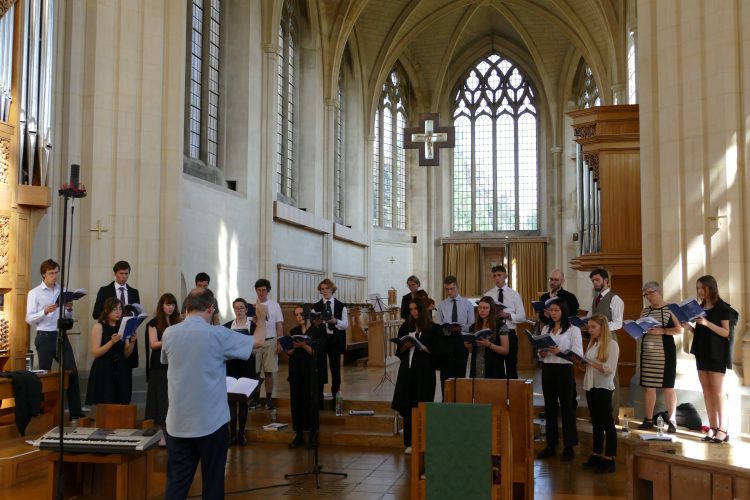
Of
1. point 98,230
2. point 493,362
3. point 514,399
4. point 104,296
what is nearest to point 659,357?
point 493,362

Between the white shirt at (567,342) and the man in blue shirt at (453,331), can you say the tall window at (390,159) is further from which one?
the white shirt at (567,342)

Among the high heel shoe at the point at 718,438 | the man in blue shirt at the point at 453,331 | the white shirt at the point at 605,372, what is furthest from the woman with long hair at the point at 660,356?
the man in blue shirt at the point at 453,331

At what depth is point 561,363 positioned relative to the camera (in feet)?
24.1

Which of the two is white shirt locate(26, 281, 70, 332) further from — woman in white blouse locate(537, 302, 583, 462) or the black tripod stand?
woman in white blouse locate(537, 302, 583, 462)

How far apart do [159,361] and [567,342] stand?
392 centimetres

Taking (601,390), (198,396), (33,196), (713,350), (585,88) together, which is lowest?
(601,390)

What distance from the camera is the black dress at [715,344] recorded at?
7.02 meters

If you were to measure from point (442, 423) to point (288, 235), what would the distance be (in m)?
13.0

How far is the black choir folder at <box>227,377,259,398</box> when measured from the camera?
5.94m

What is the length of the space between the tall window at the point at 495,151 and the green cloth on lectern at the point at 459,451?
73.9ft

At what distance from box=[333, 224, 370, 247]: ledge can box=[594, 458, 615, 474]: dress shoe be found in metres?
14.3

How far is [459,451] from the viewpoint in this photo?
4.93m

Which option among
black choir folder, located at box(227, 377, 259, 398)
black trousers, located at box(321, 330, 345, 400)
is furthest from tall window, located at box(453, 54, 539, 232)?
black choir folder, located at box(227, 377, 259, 398)

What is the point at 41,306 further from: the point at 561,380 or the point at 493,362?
the point at 561,380
